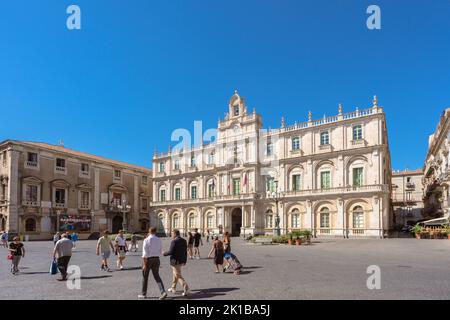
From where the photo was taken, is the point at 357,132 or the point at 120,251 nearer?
the point at 120,251

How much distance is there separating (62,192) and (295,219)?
96.4ft

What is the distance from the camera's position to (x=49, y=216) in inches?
1735

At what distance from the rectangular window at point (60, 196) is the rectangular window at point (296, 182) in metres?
28.9

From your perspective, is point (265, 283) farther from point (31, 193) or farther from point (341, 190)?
point (31, 193)

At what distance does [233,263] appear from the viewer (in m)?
13.0

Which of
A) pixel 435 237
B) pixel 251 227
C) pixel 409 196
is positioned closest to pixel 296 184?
pixel 251 227

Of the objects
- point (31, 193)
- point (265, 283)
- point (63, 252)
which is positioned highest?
point (31, 193)

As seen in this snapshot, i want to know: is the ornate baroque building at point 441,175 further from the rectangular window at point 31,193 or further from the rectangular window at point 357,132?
the rectangular window at point 31,193

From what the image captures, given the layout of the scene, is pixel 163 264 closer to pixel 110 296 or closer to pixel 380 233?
pixel 110 296

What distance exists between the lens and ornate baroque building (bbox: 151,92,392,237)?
38625 mm

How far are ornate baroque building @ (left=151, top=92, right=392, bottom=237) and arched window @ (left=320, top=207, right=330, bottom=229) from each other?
0.11 m

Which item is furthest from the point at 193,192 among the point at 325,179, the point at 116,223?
the point at 325,179

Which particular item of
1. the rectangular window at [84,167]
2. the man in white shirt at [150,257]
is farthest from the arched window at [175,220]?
the man in white shirt at [150,257]

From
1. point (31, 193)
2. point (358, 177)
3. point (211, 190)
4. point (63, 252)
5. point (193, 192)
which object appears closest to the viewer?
point (63, 252)
